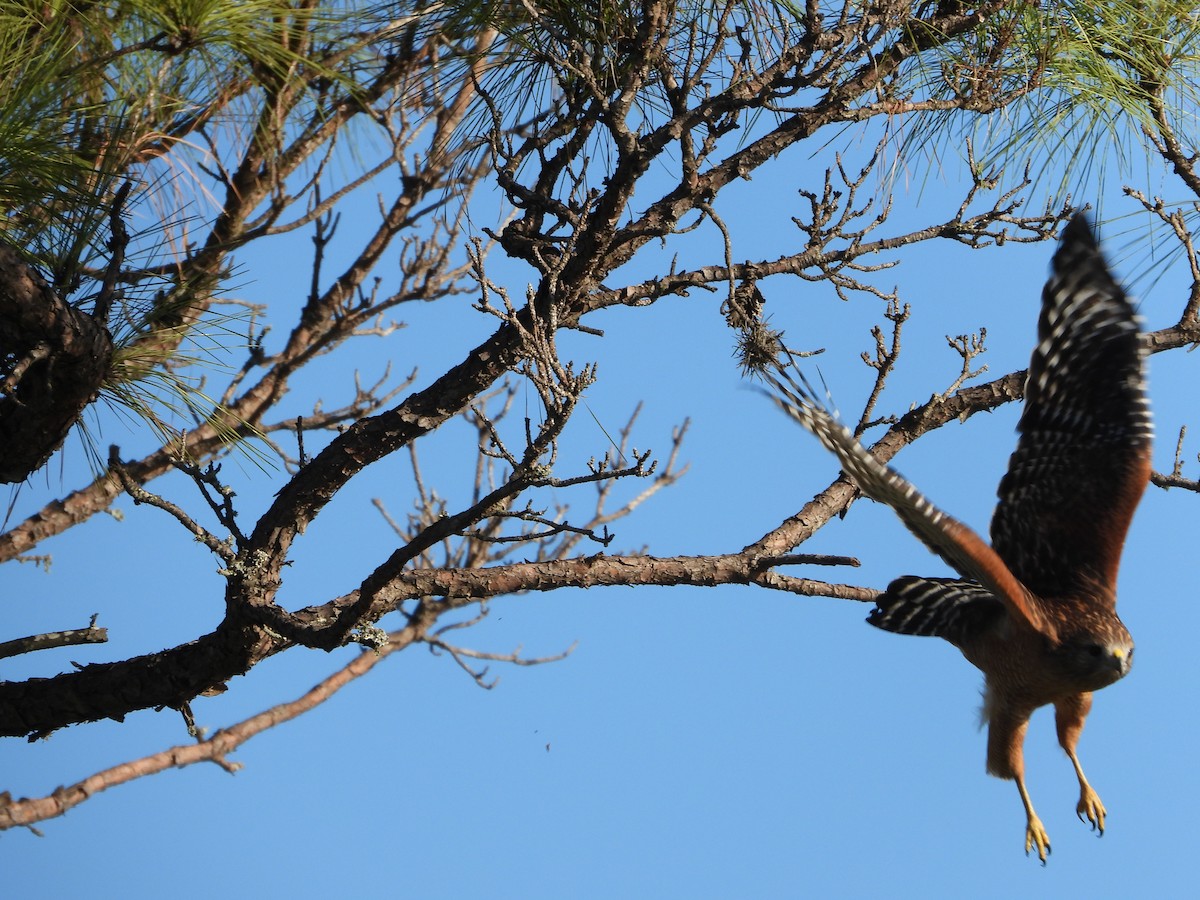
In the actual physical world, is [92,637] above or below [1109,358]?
below

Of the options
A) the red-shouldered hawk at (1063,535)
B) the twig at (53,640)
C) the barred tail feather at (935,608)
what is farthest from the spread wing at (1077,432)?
the twig at (53,640)

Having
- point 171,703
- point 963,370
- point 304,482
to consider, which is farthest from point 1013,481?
point 171,703

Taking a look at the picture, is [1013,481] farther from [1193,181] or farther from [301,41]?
[301,41]

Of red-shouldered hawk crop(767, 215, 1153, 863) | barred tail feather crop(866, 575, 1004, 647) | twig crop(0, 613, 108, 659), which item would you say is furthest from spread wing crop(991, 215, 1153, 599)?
twig crop(0, 613, 108, 659)

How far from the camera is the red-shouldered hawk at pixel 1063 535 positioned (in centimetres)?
279

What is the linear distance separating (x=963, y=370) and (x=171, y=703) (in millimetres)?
2148

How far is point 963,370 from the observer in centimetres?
315

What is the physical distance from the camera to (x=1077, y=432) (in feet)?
9.89

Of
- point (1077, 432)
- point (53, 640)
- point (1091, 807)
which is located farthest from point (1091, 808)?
point (53, 640)

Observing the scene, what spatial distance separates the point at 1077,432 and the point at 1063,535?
258 millimetres

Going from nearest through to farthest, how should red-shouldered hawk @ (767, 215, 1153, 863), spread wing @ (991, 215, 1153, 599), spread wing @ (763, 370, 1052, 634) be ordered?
spread wing @ (763, 370, 1052, 634) → red-shouldered hawk @ (767, 215, 1153, 863) → spread wing @ (991, 215, 1153, 599)

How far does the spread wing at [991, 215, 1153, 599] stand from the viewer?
9.64ft

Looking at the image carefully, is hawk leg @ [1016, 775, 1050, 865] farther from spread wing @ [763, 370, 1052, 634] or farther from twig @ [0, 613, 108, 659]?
twig @ [0, 613, 108, 659]

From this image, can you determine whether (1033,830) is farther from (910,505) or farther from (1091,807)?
(910,505)
